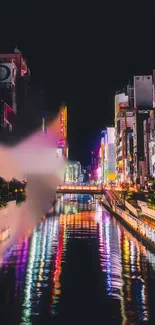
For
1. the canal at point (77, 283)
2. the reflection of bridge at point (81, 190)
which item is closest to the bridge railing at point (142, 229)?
the canal at point (77, 283)

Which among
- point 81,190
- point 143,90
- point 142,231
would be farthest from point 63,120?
point 142,231

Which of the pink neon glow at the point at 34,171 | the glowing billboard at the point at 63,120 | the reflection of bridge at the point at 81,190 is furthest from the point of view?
the glowing billboard at the point at 63,120

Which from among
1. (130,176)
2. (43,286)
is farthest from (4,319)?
(130,176)

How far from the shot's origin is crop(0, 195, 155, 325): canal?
1309 centimetres

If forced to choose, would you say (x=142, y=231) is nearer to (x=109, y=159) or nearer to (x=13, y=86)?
(x=13, y=86)

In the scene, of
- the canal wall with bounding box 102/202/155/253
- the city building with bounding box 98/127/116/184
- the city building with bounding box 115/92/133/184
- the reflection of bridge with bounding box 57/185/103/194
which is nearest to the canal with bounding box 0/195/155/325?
the canal wall with bounding box 102/202/155/253

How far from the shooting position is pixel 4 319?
12.6 m

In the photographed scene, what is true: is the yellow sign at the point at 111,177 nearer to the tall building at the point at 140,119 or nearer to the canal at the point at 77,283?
the tall building at the point at 140,119

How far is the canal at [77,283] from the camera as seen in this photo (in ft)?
43.0

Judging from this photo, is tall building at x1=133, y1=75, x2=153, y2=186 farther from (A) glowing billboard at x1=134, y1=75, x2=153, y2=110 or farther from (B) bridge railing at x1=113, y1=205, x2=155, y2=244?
(B) bridge railing at x1=113, y1=205, x2=155, y2=244

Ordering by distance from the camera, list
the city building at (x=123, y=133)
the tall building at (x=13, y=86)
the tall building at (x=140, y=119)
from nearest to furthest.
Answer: the tall building at (x=140, y=119) < the tall building at (x=13, y=86) < the city building at (x=123, y=133)

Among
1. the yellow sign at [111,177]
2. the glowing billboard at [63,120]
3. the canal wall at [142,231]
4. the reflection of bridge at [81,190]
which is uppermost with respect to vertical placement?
the glowing billboard at [63,120]

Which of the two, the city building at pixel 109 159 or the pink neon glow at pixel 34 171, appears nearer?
the pink neon glow at pixel 34 171

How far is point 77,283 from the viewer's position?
1786 cm
